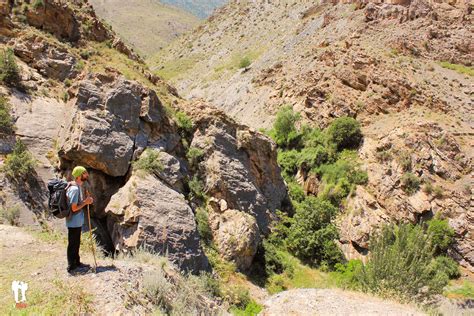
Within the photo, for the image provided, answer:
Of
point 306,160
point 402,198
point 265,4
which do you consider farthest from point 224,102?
point 265,4

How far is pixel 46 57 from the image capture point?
1406 centimetres

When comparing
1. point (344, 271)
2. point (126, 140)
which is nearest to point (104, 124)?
point (126, 140)

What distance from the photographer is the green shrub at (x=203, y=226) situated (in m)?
13.1

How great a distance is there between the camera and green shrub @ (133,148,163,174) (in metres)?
12.1

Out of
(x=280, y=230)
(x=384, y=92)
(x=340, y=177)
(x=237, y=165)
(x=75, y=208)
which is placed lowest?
(x=280, y=230)

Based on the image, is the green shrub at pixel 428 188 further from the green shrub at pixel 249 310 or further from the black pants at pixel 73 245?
the black pants at pixel 73 245

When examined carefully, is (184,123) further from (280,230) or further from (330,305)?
(330,305)

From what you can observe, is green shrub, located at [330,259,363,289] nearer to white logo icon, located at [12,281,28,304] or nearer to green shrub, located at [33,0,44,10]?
white logo icon, located at [12,281,28,304]

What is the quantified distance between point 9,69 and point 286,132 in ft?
60.9

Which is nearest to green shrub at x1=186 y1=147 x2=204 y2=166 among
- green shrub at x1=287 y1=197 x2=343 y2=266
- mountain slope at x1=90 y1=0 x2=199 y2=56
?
green shrub at x1=287 y1=197 x2=343 y2=266

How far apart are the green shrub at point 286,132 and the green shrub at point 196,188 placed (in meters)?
13.4

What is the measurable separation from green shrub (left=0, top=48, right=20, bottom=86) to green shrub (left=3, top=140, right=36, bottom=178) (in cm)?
298

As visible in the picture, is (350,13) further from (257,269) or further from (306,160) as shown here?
(257,269)

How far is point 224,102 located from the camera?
37406 mm
